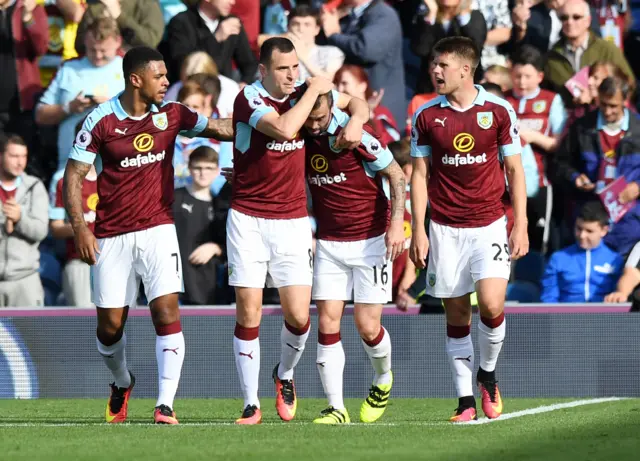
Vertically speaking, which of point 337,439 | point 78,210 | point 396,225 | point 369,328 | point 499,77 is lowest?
point 337,439

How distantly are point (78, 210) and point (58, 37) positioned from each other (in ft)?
19.1

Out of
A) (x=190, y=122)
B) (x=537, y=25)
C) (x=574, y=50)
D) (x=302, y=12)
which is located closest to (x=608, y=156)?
(x=574, y=50)

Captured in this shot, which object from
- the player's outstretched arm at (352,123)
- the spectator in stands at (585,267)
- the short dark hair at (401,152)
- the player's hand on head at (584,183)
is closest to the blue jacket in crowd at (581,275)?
the spectator in stands at (585,267)

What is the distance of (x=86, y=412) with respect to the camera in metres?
10.5

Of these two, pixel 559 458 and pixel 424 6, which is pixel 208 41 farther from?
pixel 559 458

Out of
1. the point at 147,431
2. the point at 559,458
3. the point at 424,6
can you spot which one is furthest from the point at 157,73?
the point at 424,6

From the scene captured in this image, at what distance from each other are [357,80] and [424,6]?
120cm

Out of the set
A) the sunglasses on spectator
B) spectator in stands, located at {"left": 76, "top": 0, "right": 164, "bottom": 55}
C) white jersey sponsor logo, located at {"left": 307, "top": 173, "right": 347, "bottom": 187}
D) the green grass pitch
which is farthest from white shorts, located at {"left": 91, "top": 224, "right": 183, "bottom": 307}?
the sunglasses on spectator

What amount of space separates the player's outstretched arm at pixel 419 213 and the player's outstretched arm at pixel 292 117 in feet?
2.89

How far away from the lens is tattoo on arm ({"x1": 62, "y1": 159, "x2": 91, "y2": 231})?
8.66m

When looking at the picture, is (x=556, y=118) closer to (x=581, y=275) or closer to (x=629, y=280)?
(x=581, y=275)

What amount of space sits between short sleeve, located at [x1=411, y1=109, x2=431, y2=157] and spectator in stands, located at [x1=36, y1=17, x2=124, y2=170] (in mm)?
4927

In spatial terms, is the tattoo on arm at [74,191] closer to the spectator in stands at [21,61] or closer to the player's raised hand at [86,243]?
the player's raised hand at [86,243]

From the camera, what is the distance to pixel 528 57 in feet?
43.3
